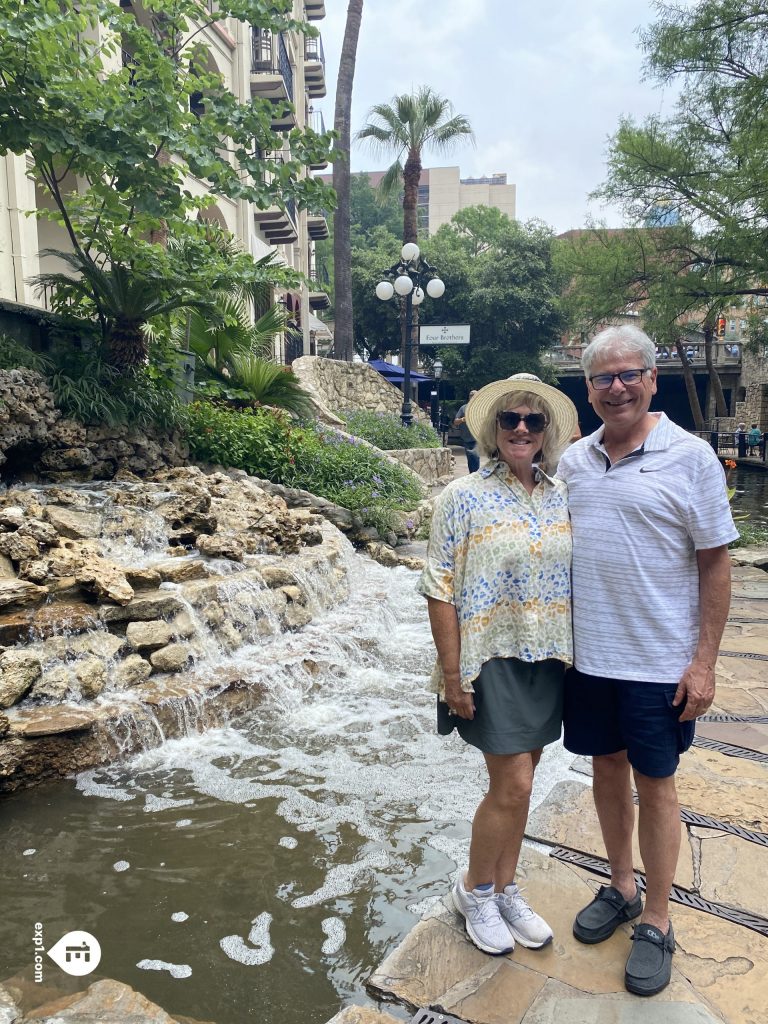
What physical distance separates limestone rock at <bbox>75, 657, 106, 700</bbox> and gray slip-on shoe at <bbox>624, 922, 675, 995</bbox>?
11.3 ft

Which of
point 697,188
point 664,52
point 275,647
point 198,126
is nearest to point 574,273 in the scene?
point 697,188

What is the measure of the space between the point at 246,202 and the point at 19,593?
55.5 ft

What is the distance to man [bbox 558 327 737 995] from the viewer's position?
2.22 m

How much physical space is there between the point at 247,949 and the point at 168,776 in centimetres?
158

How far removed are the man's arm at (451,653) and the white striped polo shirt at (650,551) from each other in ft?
1.24

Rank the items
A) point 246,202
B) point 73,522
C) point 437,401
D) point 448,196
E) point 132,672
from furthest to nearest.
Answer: point 448,196 < point 437,401 < point 246,202 < point 73,522 < point 132,672

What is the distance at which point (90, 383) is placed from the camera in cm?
843

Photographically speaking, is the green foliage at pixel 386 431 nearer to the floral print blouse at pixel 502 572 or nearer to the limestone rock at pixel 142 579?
the limestone rock at pixel 142 579

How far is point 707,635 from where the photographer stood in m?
2.24

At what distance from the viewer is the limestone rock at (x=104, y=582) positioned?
17.4 feet

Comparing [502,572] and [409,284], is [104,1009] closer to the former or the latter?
[502,572]

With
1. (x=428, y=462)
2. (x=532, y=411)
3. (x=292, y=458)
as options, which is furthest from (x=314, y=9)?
(x=532, y=411)

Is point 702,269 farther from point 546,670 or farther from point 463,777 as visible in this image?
point 546,670

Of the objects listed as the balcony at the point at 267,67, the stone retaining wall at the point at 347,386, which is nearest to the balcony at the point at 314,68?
the balcony at the point at 267,67
